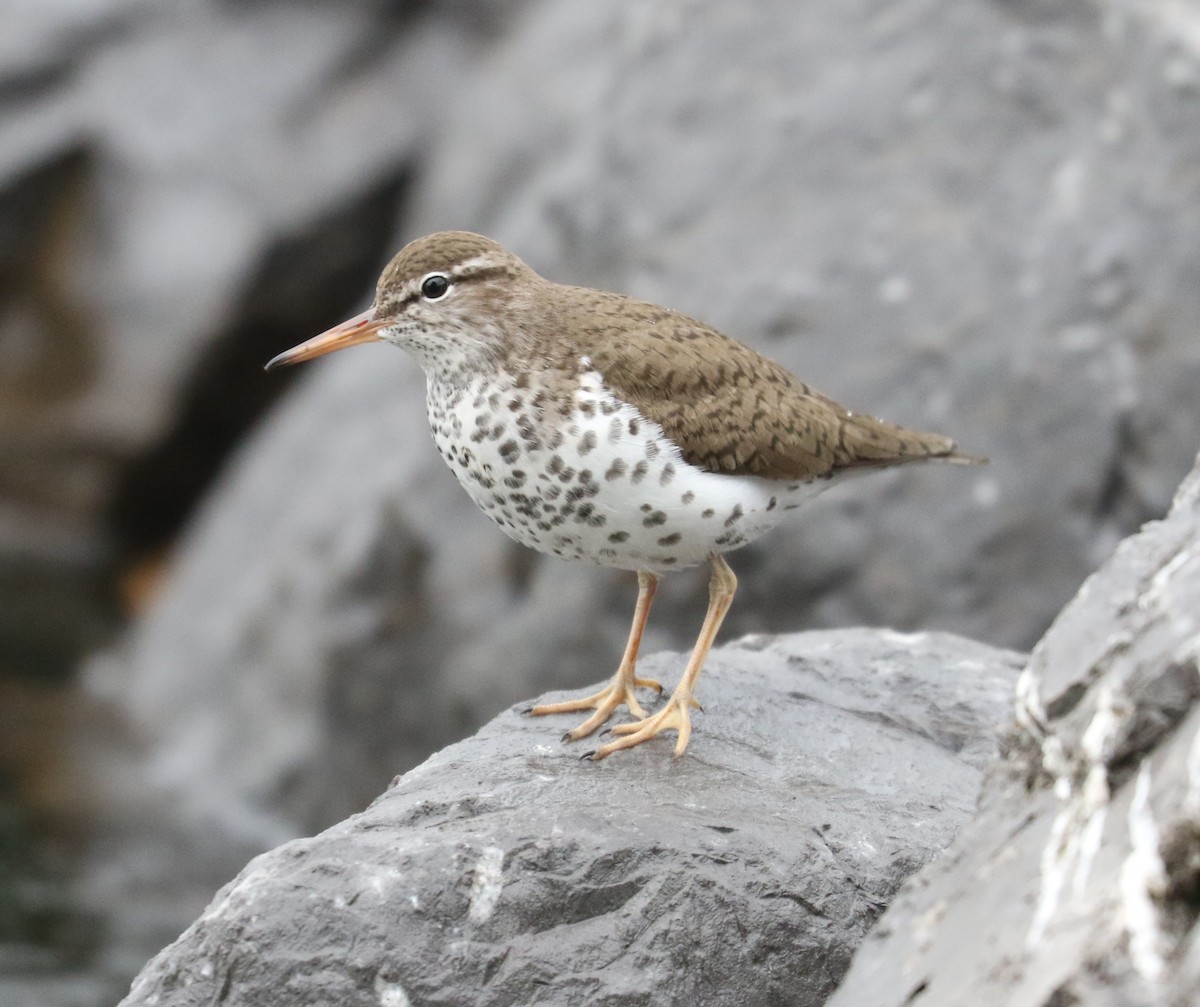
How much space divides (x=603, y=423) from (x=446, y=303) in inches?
35.5

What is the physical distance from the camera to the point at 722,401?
6.54 meters

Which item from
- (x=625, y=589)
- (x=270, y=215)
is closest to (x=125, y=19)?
(x=270, y=215)

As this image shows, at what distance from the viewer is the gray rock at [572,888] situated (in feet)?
16.5

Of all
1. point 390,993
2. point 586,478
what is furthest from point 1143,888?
point 586,478

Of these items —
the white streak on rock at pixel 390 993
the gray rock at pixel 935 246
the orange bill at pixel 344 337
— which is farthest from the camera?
the gray rock at pixel 935 246

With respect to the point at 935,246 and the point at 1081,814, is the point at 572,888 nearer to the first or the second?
the point at 1081,814

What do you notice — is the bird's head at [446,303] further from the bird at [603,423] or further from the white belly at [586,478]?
the white belly at [586,478]

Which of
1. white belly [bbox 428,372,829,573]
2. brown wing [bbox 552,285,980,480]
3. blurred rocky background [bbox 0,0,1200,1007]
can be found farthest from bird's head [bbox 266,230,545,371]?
blurred rocky background [bbox 0,0,1200,1007]

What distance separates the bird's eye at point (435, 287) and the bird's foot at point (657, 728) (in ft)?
6.24

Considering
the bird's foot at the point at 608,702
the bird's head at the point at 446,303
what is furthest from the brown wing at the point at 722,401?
the bird's foot at the point at 608,702

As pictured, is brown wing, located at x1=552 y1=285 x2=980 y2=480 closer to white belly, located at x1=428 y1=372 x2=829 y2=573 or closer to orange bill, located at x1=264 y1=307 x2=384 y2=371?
white belly, located at x1=428 y1=372 x2=829 y2=573

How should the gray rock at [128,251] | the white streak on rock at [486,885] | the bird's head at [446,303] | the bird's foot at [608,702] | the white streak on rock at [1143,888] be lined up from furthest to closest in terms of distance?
the gray rock at [128,251] → the bird's foot at [608,702] → the bird's head at [446,303] → the white streak on rock at [486,885] → the white streak on rock at [1143,888]

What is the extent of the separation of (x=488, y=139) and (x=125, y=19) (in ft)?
14.5

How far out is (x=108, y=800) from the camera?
1215 centimetres
